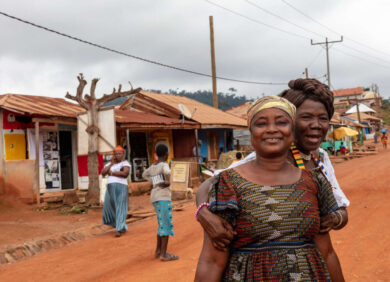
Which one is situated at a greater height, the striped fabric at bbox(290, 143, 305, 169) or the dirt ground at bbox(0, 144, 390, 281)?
the striped fabric at bbox(290, 143, 305, 169)

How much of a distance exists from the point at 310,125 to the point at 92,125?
9.43 m

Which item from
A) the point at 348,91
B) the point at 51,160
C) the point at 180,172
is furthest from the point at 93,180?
the point at 348,91

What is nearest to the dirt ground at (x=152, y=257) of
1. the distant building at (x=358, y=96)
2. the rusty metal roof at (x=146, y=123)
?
the rusty metal roof at (x=146, y=123)

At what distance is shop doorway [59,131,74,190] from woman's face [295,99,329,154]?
1182cm

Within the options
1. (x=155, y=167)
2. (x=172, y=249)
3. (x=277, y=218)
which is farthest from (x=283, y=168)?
(x=172, y=249)

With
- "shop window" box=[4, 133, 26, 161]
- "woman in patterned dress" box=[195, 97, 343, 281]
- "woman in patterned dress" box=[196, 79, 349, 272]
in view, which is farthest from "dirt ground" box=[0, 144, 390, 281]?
"shop window" box=[4, 133, 26, 161]

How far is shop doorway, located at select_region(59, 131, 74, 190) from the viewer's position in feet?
42.5

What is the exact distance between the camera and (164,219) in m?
5.93

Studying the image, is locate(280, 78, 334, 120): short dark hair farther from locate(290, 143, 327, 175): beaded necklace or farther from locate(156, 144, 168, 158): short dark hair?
locate(156, 144, 168, 158): short dark hair

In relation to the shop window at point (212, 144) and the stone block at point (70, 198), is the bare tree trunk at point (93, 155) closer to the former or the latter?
the stone block at point (70, 198)

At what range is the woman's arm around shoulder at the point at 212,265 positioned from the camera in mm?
1702

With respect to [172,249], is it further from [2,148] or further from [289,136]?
[2,148]

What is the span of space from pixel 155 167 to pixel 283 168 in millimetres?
4498

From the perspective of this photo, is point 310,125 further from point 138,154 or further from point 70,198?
point 138,154
